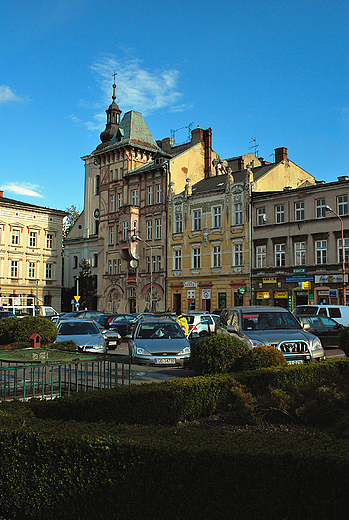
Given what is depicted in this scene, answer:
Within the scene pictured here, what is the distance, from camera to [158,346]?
15.0 meters

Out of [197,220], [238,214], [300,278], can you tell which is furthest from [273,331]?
[197,220]

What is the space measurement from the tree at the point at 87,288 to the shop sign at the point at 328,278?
34877mm

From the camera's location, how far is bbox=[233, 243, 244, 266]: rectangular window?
46875 millimetres

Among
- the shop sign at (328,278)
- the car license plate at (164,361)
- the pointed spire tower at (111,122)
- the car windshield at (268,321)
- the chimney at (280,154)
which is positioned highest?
the pointed spire tower at (111,122)

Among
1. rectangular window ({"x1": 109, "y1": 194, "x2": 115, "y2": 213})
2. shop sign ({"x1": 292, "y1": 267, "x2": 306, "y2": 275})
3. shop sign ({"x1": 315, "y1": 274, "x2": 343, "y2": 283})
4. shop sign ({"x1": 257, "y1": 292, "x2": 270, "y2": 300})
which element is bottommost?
shop sign ({"x1": 257, "y1": 292, "x2": 270, "y2": 300})

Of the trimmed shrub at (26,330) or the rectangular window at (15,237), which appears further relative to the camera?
the rectangular window at (15,237)

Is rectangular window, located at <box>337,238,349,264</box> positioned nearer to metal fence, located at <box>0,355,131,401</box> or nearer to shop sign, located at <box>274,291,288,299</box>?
shop sign, located at <box>274,291,288,299</box>

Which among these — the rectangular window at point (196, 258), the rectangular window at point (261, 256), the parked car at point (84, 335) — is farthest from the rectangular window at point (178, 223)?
the parked car at point (84, 335)

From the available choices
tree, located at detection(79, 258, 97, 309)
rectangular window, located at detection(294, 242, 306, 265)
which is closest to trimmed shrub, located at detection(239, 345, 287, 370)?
rectangular window, located at detection(294, 242, 306, 265)

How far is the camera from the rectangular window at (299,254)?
42.4m

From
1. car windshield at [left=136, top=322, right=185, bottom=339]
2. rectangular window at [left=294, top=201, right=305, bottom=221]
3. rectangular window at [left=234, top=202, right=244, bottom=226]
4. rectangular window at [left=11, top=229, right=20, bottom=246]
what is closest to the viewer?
car windshield at [left=136, top=322, right=185, bottom=339]

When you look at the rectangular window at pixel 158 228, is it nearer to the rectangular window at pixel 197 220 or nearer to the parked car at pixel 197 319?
the rectangular window at pixel 197 220

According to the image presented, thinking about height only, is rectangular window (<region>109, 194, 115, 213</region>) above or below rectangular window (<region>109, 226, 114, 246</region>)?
above

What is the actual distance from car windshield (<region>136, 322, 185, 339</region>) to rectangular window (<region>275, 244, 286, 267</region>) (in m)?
28.3
